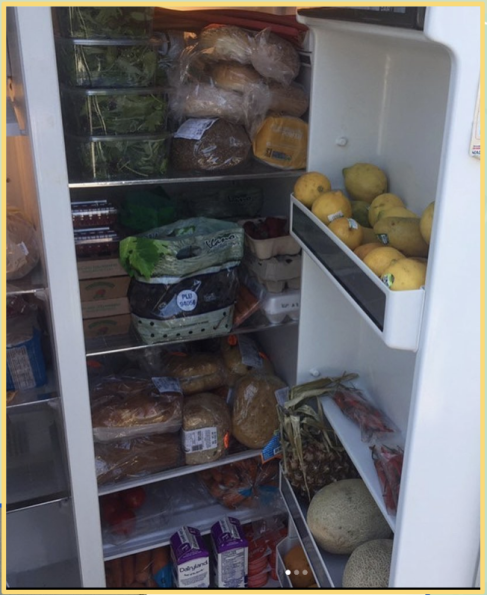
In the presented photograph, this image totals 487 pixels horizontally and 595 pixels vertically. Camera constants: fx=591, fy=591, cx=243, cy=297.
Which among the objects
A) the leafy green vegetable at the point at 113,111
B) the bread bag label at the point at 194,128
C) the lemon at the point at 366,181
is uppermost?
the leafy green vegetable at the point at 113,111

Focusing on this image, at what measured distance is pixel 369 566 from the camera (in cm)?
121

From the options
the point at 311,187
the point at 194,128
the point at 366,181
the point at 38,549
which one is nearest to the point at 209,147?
the point at 194,128

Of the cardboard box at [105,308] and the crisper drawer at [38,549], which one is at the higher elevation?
the cardboard box at [105,308]

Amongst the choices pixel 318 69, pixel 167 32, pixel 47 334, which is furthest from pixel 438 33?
pixel 47 334

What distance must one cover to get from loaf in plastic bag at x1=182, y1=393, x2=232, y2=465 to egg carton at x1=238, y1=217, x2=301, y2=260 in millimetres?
463

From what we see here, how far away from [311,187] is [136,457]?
0.88 metres

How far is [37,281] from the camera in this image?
1.41 metres

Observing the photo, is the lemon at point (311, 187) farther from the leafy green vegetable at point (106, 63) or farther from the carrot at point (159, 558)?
the carrot at point (159, 558)

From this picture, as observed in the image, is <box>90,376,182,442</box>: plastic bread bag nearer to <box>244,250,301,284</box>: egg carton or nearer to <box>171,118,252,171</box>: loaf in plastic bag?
<box>244,250,301,284</box>: egg carton

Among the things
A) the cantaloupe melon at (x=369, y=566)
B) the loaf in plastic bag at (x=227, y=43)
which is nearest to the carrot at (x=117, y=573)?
the cantaloupe melon at (x=369, y=566)

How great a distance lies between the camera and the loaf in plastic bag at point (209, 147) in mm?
1410

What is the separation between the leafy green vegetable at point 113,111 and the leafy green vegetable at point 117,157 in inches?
1.0

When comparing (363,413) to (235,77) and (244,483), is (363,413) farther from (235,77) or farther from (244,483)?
(235,77)

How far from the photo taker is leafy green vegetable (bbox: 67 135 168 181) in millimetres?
1326
